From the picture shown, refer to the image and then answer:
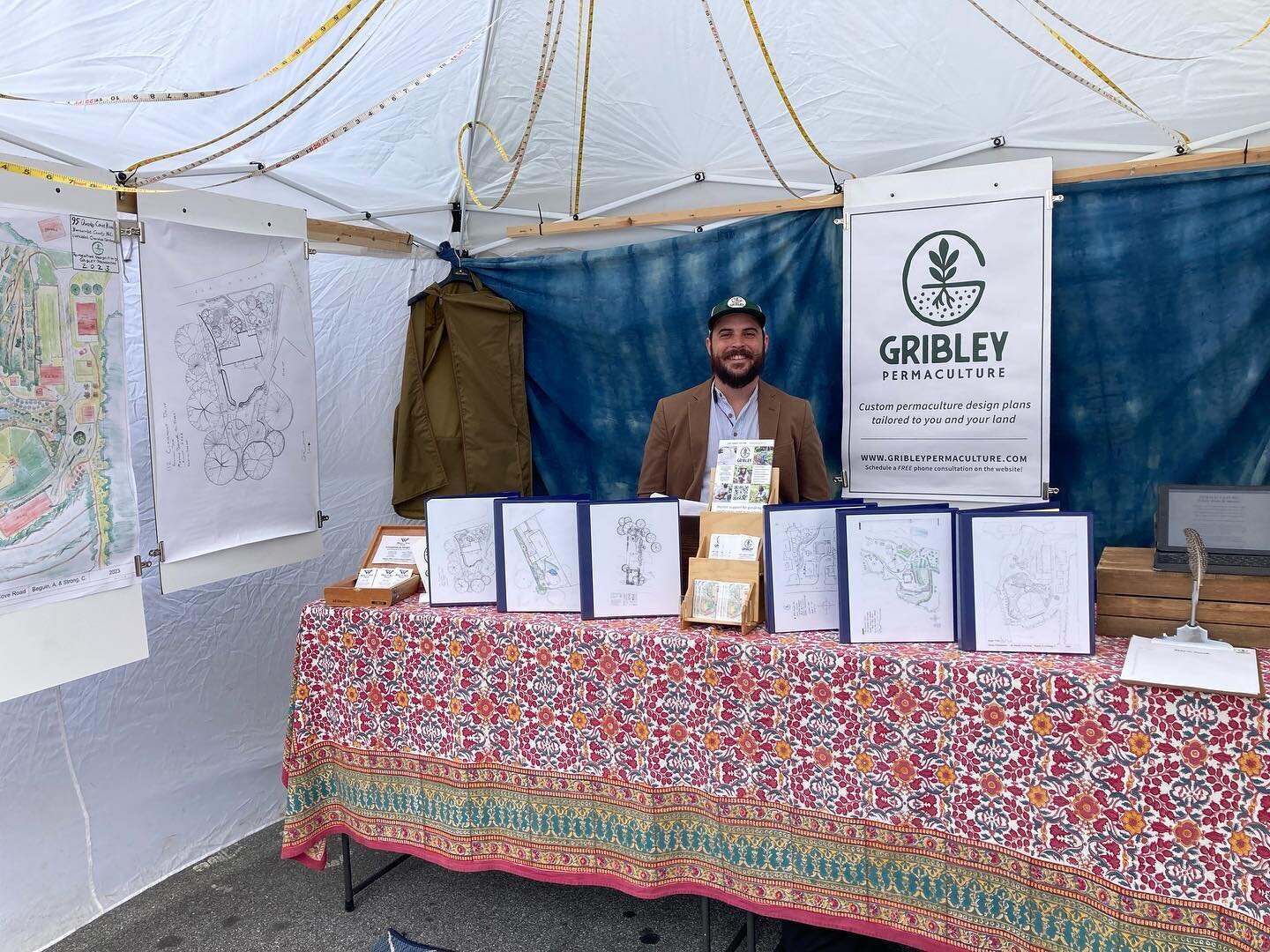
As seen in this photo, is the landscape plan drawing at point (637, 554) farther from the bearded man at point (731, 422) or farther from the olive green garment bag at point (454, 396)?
the olive green garment bag at point (454, 396)

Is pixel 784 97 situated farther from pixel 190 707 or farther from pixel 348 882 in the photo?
pixel 190 707

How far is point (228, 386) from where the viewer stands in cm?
269

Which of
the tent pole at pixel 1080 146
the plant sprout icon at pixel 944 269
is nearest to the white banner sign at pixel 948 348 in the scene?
the plant sprout icon at pixel 944 269

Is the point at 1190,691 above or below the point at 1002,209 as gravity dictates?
below

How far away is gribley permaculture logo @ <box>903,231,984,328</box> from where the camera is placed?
2.86 metres

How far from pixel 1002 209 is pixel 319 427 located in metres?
2.59

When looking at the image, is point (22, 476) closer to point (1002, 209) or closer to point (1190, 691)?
point (1190, 691)

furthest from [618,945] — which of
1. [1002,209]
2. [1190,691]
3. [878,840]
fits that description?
[1002,209]

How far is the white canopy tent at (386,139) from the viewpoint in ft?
8.24

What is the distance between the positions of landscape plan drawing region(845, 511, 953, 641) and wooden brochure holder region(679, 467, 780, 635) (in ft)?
0.78

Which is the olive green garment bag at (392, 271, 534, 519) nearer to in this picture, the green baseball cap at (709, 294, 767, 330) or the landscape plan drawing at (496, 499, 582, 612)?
the green baseball cap at (709, 294, 767, 330)

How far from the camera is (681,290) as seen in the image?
335 cm

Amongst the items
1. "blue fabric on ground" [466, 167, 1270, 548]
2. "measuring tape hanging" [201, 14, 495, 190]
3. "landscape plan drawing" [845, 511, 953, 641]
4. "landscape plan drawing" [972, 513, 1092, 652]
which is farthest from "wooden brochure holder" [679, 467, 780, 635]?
"measuring tape hanging" [201, 14, 495, 190]

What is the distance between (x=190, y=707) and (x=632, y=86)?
279cm
